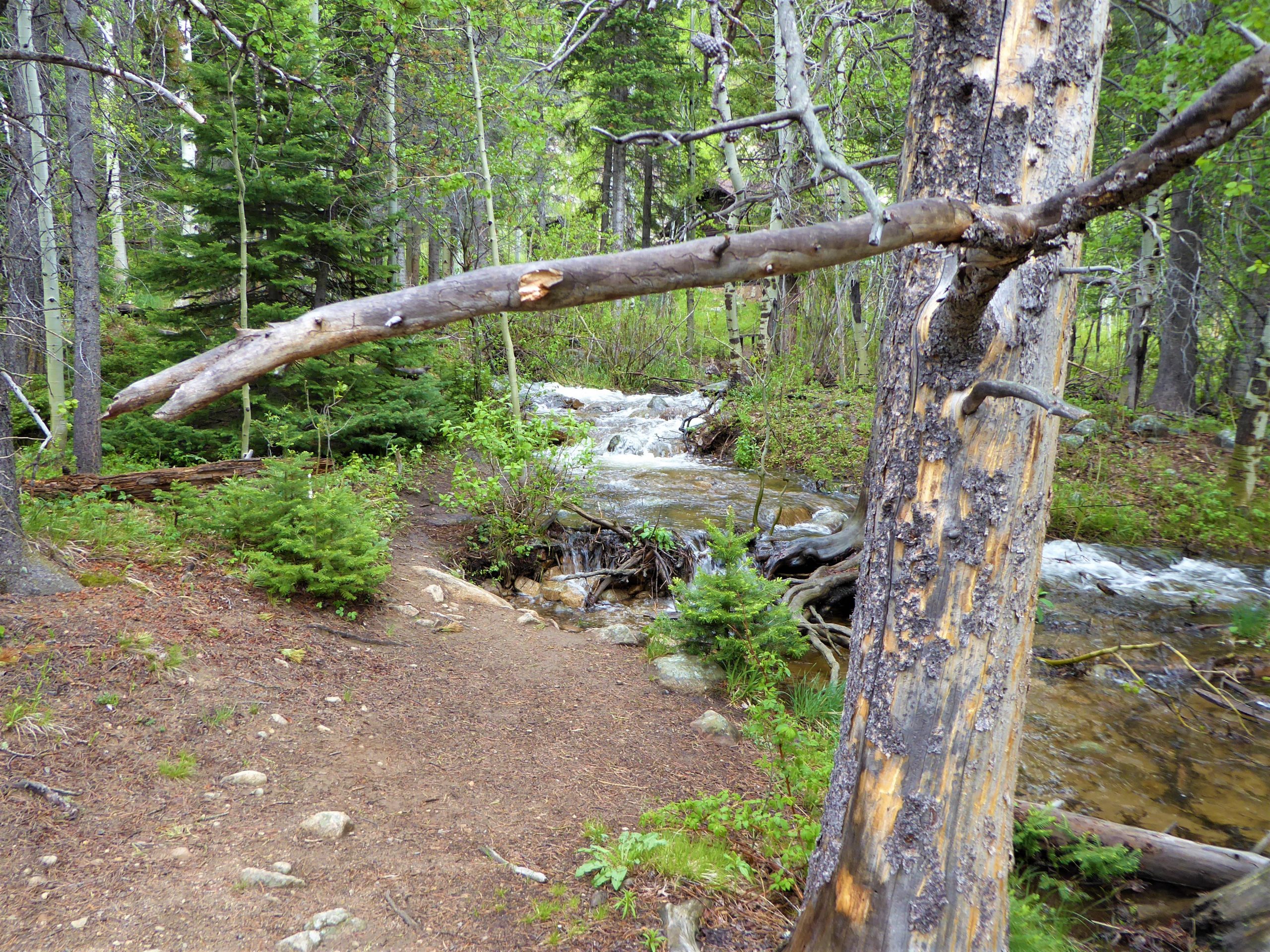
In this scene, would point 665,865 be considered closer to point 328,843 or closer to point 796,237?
point 328,843

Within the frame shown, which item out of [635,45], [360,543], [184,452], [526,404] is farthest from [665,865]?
[635,45]

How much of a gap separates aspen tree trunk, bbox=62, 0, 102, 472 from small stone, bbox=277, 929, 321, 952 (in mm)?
6422

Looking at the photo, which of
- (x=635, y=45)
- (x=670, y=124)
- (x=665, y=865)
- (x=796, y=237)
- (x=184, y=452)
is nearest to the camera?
(x=796, y=237)

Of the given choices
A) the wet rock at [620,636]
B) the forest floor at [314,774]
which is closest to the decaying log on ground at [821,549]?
the wet rock at [620,636]

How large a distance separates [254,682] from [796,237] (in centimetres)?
390

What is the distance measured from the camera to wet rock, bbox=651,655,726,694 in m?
5.14

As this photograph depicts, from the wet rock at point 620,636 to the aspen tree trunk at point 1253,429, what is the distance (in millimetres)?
7853

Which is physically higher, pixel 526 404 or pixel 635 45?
pixel 635 45

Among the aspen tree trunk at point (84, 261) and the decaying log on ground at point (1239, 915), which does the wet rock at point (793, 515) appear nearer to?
the decaying log on ground at point (1239, 915)

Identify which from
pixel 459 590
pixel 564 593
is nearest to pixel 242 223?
pixel 459 590

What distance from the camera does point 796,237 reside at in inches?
57.8

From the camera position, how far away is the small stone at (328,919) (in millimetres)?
2441

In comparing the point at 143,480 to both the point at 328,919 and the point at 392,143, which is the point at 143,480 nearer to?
the point at 328,919

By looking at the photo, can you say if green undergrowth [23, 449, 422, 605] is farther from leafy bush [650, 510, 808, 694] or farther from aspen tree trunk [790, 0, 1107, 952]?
aspen tree trunk [790, 0, 1107, 952]
